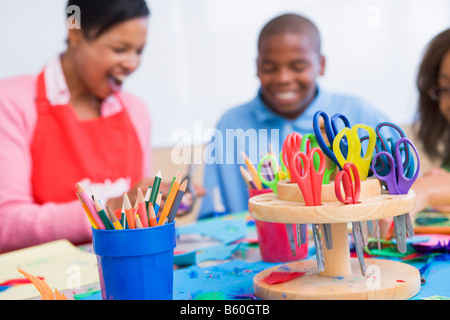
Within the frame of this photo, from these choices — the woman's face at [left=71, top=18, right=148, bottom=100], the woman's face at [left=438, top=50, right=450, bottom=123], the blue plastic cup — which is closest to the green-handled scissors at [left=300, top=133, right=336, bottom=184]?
the blue plastic cup

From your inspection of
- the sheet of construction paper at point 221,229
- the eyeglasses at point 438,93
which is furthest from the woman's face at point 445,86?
the sheet of construction paper at point 221,229

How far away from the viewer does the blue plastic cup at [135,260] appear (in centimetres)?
32

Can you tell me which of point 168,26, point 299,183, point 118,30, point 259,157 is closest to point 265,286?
point 299,183

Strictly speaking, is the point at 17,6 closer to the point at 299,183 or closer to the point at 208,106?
the point at 208,106

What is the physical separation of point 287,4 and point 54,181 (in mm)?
703

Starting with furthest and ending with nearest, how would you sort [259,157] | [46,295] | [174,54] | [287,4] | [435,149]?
[287,4] → [174,54] → [435,149] → [259,157] → [46,295]

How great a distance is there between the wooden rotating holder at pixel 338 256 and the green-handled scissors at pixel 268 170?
0.05 metres

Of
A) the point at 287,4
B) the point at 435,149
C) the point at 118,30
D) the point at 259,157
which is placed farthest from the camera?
the point at 287,4

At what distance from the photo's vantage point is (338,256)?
38cm

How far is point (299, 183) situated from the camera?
1.10 ft

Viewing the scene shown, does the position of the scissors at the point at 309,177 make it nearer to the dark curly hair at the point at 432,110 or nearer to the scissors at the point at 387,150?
the scissors at the point at 387,150

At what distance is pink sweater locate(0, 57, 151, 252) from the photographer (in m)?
0.73

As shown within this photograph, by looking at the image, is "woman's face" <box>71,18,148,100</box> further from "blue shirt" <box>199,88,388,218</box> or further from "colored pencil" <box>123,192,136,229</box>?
"colored pencil" <box>123,192,136,229</box>
